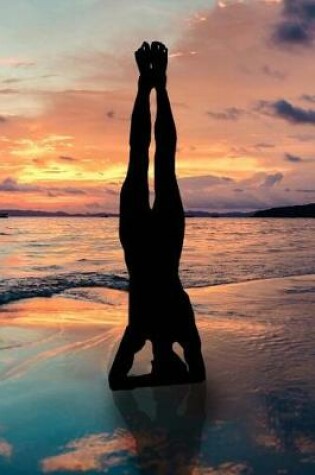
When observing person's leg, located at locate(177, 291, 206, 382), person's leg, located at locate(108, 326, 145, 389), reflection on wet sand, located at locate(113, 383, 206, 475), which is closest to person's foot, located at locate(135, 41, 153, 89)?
person's leg, located at locate(177, 291, 206, 382)

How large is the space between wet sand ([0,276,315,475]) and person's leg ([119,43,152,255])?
195 centimetres

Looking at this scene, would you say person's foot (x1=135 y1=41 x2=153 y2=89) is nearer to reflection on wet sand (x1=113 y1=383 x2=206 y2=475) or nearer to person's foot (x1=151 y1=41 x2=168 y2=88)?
person's foot (x1=151 y1=41 x2=168 y2=88)

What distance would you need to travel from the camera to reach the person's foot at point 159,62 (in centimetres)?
591

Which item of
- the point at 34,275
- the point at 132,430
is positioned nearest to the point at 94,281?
the point at 34,275

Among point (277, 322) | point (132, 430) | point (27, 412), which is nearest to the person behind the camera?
point (132, 430)

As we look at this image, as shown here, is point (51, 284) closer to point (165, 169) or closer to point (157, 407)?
point (165, 169)

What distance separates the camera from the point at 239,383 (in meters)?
6.45

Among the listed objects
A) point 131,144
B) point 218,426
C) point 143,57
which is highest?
point 143,57

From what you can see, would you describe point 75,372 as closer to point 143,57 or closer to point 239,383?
point 239,383

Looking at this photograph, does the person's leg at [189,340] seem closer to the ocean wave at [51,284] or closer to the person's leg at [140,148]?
the person's leg at [140,148]

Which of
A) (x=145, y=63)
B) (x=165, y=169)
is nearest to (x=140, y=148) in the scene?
(x=165, y=169)

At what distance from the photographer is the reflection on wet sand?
443 centimetres

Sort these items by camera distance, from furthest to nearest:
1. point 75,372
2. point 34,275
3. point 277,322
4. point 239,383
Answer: point 34,275, point 277,322, point 75,372, point 239,383

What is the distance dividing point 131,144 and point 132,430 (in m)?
2.75
